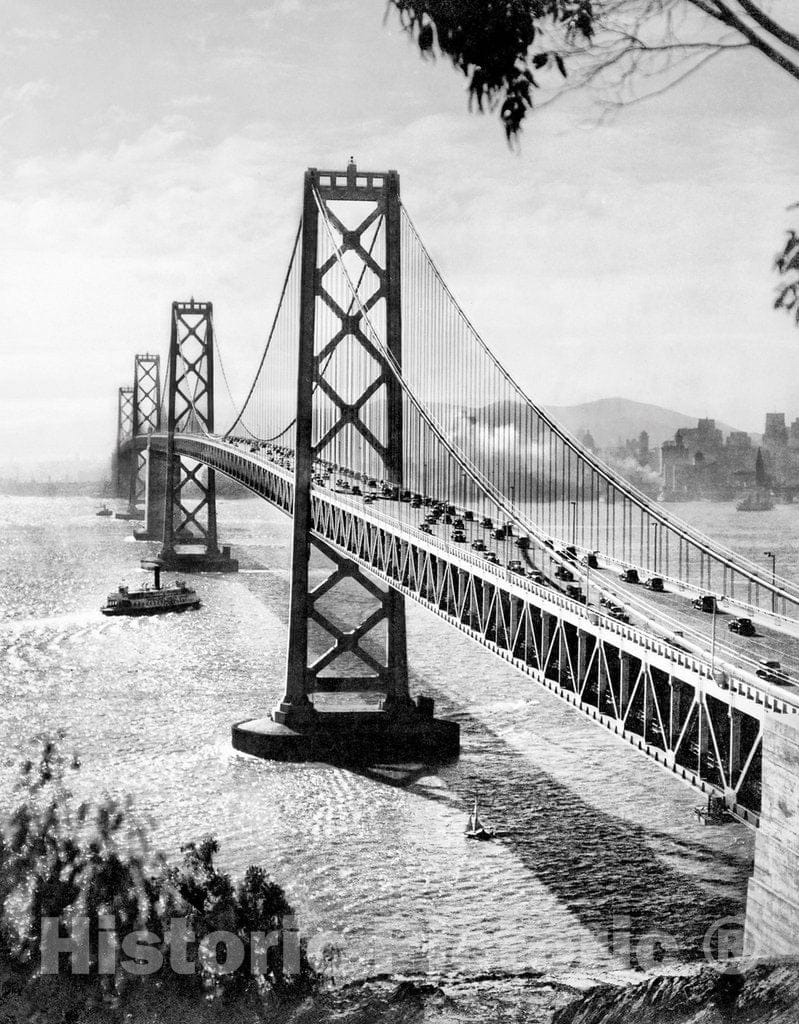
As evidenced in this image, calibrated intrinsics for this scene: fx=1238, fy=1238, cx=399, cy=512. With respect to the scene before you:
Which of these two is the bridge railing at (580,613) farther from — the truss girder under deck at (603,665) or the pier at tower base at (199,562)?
the pier at tower base at (199,562)

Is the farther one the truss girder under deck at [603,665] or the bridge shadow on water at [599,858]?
the bridge shadow on water at [599,858]

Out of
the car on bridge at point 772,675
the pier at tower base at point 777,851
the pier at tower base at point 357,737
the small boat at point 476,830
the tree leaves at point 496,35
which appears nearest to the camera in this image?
the tree leaves at point 496,35

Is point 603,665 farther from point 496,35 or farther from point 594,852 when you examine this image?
point 496,35

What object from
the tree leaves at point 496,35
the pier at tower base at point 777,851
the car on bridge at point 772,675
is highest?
the tree leaves at point 496,35

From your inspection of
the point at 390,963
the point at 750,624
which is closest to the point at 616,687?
the point at 750,624

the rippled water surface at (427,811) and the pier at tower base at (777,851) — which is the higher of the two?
the pier at tower base at (777,851)

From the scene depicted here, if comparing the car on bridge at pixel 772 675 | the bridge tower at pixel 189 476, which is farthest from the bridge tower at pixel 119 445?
the car on bridge at pixel 772 675

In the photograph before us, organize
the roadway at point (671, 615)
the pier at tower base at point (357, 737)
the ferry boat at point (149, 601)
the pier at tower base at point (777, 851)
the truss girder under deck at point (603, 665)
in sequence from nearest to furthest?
the pier at tower base at point (777, 851)
the truss girder under deck at point (603, 665)
the roadway at point (671, 615)
the pier at tower base at point (357, 737)
the ferry boat at point (149, 601)

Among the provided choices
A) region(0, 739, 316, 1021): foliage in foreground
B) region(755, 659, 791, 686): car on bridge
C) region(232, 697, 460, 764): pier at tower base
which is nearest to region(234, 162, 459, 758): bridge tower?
region(232, 697, 460, 764): pier at tower base

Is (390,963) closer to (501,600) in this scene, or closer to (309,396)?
(501,600)
